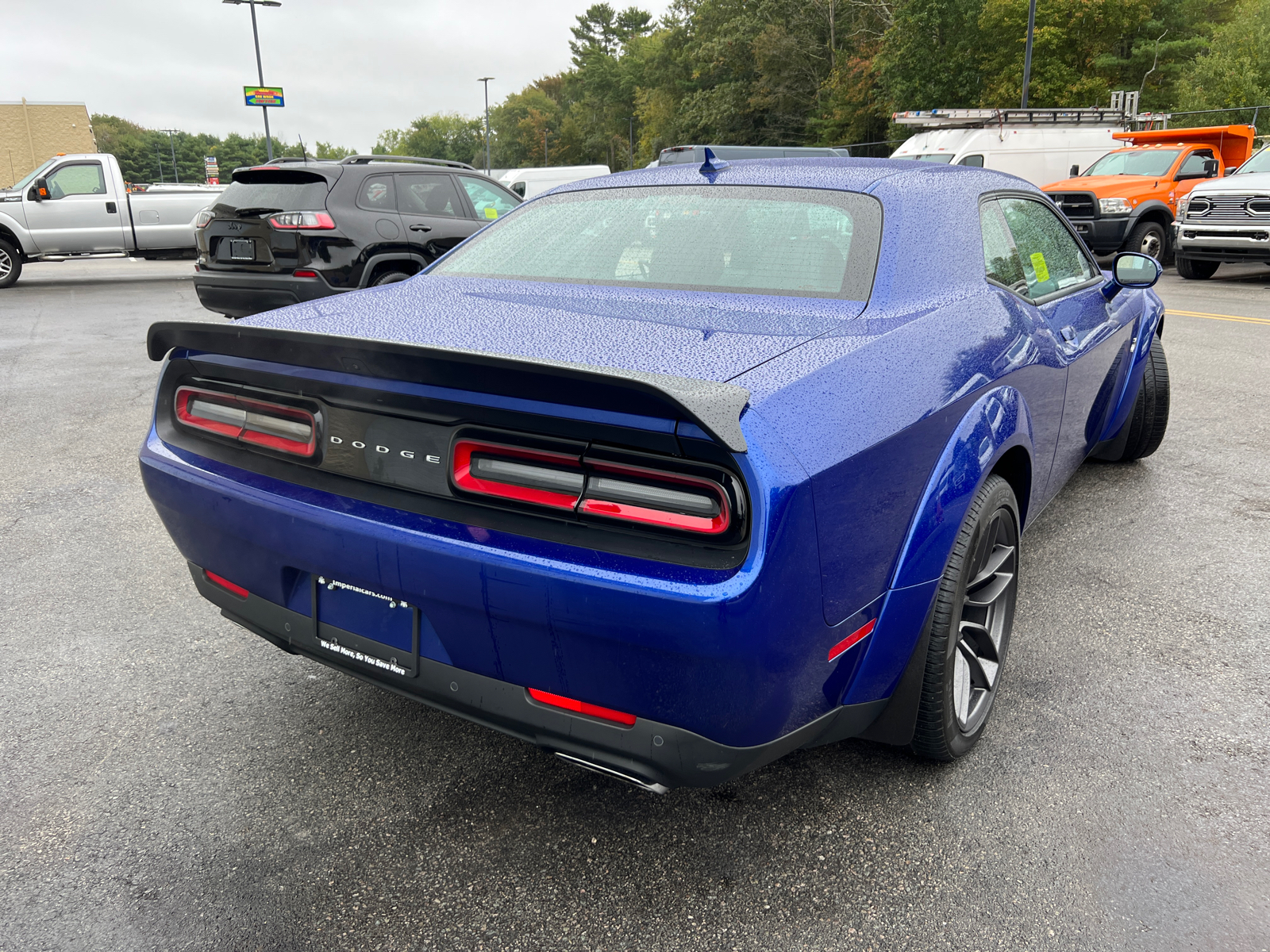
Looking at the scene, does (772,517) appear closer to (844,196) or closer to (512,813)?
(512,813)

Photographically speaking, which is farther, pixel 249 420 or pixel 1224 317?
pixel 1224 317

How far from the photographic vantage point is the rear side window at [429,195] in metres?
8.61

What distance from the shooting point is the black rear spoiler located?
1.54 meters

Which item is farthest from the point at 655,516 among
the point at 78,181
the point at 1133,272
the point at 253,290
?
the point at 78,181

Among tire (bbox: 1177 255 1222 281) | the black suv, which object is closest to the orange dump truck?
tire (bbox: 1177 255 1222 281)

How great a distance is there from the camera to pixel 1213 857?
2088 mm

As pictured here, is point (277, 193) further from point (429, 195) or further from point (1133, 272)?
point (1133, 272)

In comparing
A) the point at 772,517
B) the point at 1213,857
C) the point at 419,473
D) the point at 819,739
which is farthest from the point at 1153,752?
the point at 419,473

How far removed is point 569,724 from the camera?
180 cm

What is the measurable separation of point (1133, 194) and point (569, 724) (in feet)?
52.9

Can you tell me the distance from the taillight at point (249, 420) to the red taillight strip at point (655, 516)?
0.73 m

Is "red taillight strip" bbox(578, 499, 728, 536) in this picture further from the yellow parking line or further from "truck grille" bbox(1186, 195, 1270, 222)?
"truck grille" bbox(1186, 195, 1270, 222)

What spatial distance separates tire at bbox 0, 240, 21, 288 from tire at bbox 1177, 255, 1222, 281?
61.5 ft

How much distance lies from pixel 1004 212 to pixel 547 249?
155cm
